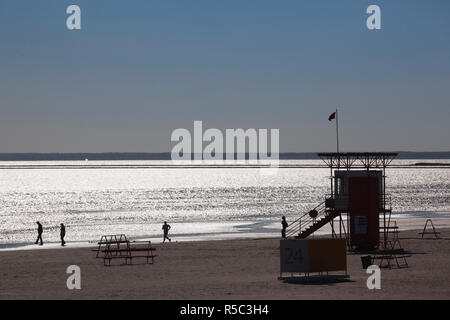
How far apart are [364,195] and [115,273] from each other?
1680 centimetres

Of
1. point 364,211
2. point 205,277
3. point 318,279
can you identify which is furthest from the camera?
point 364,211

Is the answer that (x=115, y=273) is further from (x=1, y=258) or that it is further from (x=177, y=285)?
(x=1, y=258)

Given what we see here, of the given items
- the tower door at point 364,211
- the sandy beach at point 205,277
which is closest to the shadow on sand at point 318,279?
the sandy beach at point 205,277

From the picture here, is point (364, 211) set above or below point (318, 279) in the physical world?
above

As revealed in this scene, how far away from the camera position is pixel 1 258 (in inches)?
1786

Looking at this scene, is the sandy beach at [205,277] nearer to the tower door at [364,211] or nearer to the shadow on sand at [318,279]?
the shadow on sand at [318,279]

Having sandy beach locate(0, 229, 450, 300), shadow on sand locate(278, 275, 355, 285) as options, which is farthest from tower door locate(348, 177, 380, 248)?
shadow on sand locate(278, 275, 355, 285)

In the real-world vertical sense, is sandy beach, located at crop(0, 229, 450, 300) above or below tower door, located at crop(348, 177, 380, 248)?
below

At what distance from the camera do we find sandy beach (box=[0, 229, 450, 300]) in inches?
1110

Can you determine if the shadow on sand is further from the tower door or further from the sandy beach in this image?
the tower door

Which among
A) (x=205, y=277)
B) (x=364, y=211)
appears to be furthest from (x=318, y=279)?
(x=364, y=211)

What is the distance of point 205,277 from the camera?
111 ft

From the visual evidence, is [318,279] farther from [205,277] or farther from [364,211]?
[364,211]
